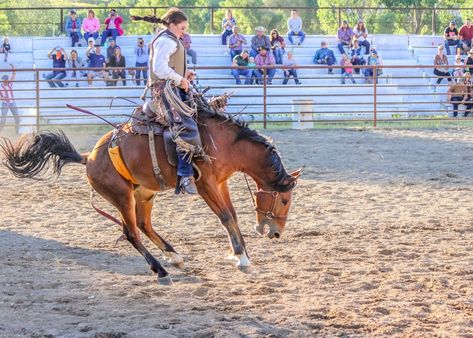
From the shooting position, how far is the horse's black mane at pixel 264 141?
6.46m

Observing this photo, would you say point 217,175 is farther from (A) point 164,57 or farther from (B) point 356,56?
(B) point 356,56

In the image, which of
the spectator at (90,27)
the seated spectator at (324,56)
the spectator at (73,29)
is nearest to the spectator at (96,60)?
the spectator at (90,27)

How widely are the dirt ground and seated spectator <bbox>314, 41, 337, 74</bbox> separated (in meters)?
10.2

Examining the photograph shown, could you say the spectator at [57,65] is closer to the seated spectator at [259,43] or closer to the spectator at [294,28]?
the seated spectator at [259,43]

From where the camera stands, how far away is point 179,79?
253 inches

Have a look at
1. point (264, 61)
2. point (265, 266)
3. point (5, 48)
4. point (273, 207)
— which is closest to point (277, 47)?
point (264, 61)

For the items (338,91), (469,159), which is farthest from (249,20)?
(469,159)

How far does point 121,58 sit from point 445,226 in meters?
12.5

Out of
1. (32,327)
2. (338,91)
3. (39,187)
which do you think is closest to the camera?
(32,327)

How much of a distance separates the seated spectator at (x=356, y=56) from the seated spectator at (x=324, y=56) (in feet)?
1.74

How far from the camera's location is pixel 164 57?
252 inches

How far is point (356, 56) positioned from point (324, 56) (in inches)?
32.1

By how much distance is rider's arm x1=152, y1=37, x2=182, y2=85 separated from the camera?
640 cm

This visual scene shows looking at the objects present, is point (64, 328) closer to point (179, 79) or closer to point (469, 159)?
point (179, 79)
